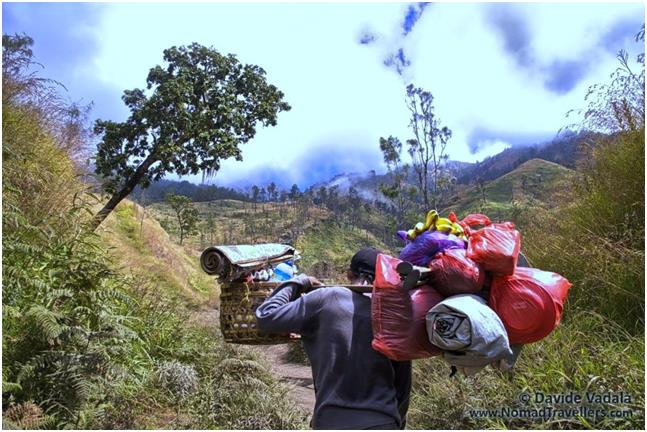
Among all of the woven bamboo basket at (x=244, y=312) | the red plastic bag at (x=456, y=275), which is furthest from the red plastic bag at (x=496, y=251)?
the woven bamboo basket at (x=244, y=312)

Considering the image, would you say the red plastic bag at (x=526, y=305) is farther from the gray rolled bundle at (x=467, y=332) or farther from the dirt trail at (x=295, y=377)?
the dirt trail at (x=295, y=377)

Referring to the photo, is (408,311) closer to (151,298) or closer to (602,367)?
(602,367)

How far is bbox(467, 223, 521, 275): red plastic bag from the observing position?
2.04 m

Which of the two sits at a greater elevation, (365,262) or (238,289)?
(365,262)

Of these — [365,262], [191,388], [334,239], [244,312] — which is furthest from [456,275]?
[334,239]

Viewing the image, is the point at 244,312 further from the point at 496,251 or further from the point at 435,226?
the point at 496,251

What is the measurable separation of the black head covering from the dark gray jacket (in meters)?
0.15

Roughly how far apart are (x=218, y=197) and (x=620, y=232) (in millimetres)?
129514

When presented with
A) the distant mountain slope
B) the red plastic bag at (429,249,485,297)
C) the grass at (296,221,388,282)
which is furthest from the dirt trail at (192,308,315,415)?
the distant mountain slope

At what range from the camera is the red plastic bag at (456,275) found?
203 centimetres

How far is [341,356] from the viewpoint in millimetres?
2195

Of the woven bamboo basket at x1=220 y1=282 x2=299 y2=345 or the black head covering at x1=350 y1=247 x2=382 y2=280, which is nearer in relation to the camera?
the black head covering at x1=350 y1=247 x2=382 y2=280

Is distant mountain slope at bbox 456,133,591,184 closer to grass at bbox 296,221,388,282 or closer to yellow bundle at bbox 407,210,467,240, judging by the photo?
grass at bbox 296,221,388,282

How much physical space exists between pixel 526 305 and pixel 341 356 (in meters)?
0.72
